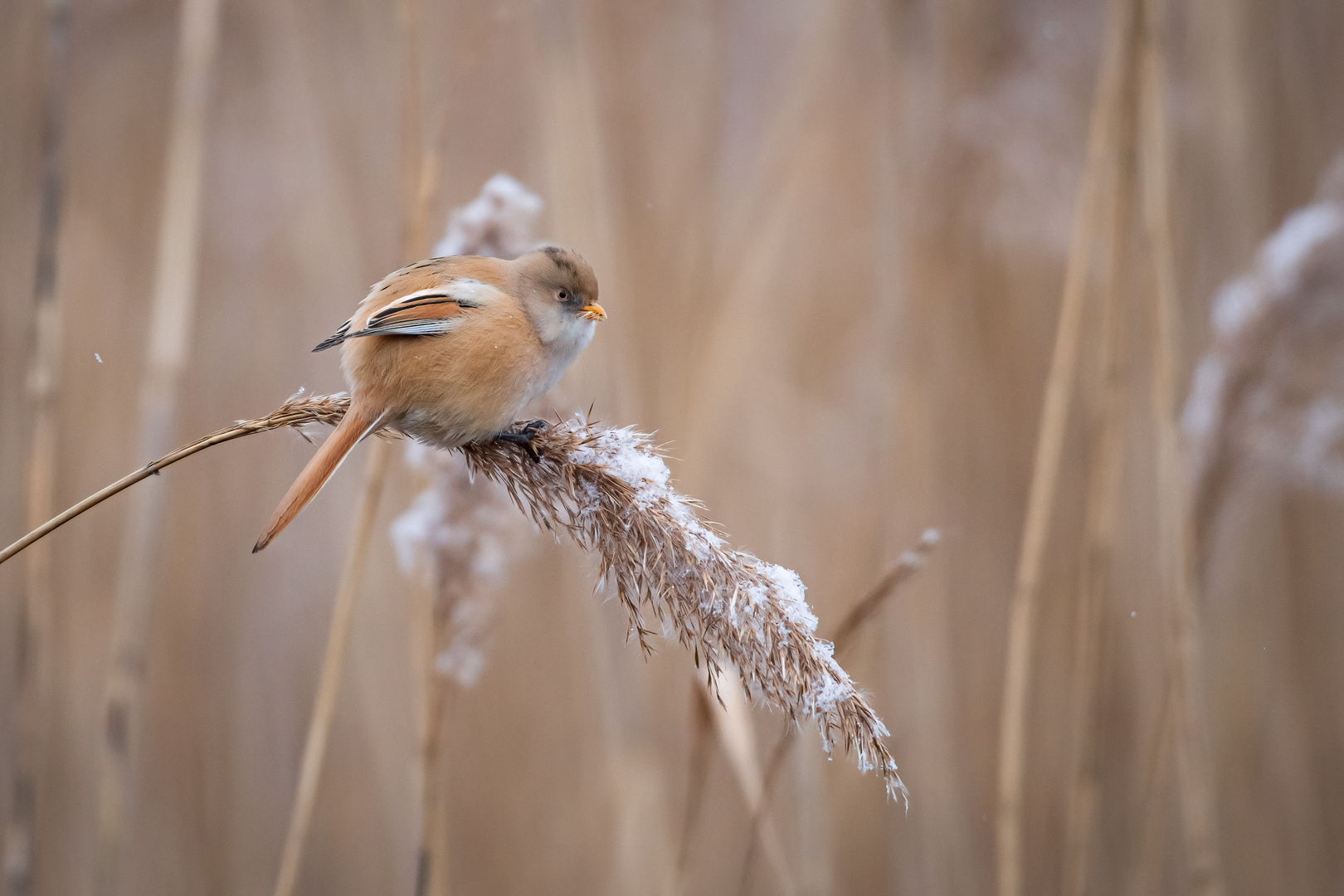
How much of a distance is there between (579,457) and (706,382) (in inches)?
27.0

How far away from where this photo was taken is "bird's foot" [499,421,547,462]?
1.08m

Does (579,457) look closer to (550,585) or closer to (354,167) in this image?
(550,585)

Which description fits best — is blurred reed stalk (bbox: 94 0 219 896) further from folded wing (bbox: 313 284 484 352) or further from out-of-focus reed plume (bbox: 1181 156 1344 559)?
out-of-focus reed plume (bbox: 1181 156 1344 559)

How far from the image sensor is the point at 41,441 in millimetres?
1127

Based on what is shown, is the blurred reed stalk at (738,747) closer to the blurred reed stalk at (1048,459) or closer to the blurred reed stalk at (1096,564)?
the blurred reed stalk at (1048,459)

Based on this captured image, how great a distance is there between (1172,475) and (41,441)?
1.75 metres

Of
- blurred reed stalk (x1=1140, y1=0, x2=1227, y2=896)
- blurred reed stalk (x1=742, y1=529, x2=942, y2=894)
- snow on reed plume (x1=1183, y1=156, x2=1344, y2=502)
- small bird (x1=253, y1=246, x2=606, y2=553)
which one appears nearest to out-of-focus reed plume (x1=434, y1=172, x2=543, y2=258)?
small bird (x1=253, y1=246, x2=606, y2=553)

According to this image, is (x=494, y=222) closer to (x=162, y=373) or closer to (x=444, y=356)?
(x=444, y=356)

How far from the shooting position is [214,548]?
2.28 metres

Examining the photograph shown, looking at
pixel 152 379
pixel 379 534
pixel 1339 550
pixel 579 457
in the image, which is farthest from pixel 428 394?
pixel 1339 550

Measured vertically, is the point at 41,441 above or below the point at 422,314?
below

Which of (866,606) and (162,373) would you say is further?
(162,373)

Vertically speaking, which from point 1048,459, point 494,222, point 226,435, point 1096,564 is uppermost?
point 494,222

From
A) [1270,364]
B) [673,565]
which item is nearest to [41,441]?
[673,565]
